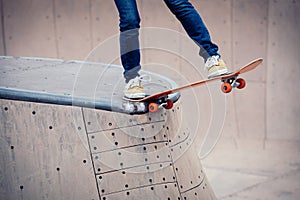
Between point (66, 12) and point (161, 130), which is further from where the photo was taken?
point (66, 12)

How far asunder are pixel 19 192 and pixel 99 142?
2.19 ft

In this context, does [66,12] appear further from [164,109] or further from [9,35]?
[164,109]

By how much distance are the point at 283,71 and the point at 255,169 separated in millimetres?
1428

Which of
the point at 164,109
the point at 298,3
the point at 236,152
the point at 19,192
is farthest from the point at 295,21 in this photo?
the point at 19,192

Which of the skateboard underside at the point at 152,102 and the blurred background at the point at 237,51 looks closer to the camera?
the skateboard underside at the point at 152,102

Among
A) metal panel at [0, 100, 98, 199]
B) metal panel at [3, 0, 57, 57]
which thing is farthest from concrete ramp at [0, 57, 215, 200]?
metal panel at [3, 0, 57, 57]

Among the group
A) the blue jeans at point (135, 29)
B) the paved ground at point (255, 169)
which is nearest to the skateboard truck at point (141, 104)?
the blue jeans at point (135, 29)

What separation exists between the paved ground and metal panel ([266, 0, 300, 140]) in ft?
0.76

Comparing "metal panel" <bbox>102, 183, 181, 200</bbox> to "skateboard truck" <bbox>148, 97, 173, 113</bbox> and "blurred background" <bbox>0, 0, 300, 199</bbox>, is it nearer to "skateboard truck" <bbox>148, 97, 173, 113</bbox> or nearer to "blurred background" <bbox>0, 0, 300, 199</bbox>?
"skateboard truck" <bbox>148, 97, 173, 113</bbox>

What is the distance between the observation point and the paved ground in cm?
571

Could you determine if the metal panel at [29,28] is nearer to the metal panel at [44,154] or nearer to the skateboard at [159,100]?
the metal panel at [44,154]

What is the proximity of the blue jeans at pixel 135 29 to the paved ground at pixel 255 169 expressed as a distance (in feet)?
7.93

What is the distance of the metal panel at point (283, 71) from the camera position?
6.72 meters

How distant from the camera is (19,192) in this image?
366cm
